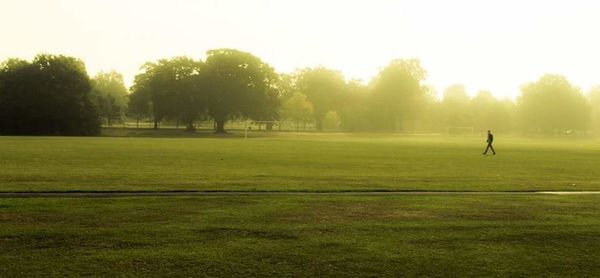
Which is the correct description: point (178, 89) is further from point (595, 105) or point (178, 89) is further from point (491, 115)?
point (595, 105)

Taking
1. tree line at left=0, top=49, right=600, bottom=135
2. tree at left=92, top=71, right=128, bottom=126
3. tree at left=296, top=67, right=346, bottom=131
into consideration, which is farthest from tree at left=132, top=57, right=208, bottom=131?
tree at left=296, top=67, right=346, bottom=131

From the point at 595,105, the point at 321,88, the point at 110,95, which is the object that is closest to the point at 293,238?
the point at 110,95

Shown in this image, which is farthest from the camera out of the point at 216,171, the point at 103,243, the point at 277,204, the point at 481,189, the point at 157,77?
the point at 157,77

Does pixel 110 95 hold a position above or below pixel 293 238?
above

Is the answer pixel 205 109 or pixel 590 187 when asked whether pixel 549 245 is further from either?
pixel 205 109

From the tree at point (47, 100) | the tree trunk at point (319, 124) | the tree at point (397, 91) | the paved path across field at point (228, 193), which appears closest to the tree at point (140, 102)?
the tree at point (47, 100)

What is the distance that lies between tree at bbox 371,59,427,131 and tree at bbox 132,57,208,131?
50468 mm

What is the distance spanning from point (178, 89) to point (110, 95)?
116ft

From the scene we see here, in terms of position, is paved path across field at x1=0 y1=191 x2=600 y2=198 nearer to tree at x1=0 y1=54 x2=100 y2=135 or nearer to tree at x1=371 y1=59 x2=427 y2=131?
tree at x1=0 y1=54 x2=100 y2=135

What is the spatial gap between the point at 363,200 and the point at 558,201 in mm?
5164

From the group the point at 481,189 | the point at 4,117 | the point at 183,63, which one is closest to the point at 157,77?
the point at 183,63

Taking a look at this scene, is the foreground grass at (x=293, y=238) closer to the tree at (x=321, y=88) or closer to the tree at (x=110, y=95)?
the tree at (x=110, y=95)

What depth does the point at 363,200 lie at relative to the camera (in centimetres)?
1367

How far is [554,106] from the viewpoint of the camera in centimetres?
12350
